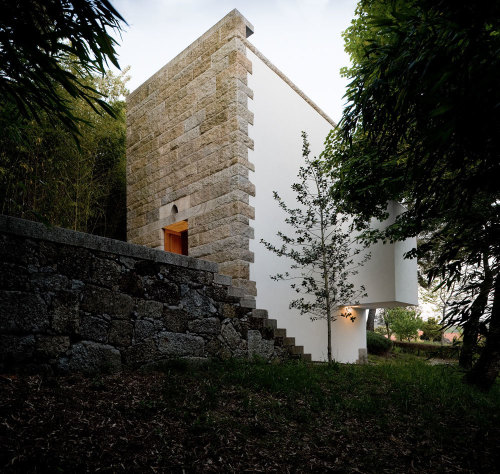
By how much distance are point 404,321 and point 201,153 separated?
12.9 metres

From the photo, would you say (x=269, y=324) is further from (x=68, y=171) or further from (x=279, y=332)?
(x=68, y=171)

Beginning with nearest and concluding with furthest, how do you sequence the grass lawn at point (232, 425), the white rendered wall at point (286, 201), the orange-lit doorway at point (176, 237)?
the grass lawn at point (232, 425), the white rendered wall at point (286, 201), the orange-lit doorway at point (176, 237)

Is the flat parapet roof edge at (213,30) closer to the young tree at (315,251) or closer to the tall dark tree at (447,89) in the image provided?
the young tree at (315,251)

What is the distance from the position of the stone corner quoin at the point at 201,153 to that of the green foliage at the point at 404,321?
1225 centimetres

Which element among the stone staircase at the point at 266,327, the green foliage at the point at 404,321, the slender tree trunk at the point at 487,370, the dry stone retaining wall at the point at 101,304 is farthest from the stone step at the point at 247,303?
the green foliage at the point at 404,321

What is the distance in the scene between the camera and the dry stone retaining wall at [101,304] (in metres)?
3.04

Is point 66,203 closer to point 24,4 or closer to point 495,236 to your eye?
point 24,4

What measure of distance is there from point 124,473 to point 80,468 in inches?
9.7

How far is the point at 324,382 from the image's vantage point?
4.57 m

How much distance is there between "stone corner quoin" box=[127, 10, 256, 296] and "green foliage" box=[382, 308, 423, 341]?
482 inches

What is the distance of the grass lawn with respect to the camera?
226 cm

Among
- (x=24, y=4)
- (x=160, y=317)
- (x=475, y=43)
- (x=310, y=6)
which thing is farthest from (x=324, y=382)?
(x=310, y=6)

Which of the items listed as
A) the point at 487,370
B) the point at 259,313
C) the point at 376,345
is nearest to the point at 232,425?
the point at 259,313

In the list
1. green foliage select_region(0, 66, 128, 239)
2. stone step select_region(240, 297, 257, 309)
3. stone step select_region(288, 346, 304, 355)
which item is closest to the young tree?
stone step select_region(288, 346, 304, 355)
